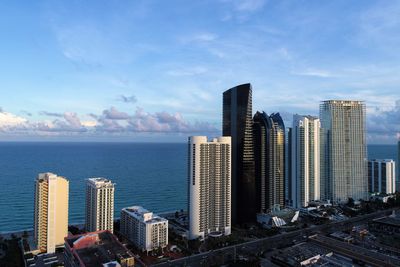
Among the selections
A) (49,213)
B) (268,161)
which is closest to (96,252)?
(49,213)

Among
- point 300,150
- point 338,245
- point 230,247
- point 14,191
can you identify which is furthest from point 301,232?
point 14,191

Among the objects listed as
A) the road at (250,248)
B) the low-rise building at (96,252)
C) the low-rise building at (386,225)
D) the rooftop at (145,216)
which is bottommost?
the road at (250,248)

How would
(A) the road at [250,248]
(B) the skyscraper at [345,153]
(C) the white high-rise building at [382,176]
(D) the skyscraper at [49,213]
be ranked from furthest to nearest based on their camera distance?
(C) the white high-rise building at [382,176] < (B) the skyscraper at [345,153] < (D) the skyscraper at [49,213] < (A) the road at [250,248]

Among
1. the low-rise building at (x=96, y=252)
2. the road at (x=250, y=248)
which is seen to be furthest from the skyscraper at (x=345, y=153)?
the low-rise building at (x=96, y=252)

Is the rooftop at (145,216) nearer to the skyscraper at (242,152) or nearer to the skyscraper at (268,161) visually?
the skyscraper at (242,152)

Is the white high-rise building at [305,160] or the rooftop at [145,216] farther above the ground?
the white high-rise building at [305,160]

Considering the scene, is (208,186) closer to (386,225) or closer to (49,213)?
(49,213)

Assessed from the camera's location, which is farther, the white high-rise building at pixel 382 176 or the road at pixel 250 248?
the white high-rise building at pixel 382 176

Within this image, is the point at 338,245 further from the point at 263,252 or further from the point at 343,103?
the point at 343,103
